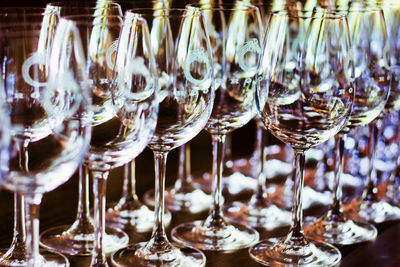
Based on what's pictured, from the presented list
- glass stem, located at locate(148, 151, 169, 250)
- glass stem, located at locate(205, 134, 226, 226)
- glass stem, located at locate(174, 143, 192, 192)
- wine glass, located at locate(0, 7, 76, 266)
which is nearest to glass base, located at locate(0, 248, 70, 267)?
wine glass, located at locate(0, 7, 76, 266)

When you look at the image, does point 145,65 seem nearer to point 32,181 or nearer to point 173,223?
point 32,181

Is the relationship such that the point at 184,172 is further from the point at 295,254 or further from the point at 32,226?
the point at 32,226

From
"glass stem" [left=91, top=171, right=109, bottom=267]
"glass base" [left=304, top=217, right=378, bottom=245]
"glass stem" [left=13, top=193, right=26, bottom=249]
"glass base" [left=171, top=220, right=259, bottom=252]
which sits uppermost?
"glass stem" [left=91, top=171, right=109, bottom=267]

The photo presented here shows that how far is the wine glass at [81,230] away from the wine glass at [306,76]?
7.9 inches

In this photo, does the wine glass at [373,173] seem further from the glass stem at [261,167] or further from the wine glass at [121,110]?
the wine glass at [121,110]

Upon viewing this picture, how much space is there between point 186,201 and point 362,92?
0.36 meters

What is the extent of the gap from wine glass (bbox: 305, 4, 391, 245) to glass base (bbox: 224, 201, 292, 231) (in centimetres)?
5

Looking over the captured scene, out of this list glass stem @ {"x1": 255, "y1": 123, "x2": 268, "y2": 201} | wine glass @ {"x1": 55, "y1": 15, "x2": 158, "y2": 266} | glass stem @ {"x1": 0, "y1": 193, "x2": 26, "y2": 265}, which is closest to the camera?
wine glass @ {"x1": 55, "y1": 15, "x2": 158, "y2": 266}

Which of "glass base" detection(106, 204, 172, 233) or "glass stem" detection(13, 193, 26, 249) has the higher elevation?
"glass stem" detection(13, 193, 26, 249)

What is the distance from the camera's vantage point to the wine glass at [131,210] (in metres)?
1.08

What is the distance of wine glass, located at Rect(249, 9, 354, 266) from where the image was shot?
892 mm

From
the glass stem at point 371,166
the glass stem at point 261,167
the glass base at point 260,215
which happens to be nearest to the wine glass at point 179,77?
the glass base at point 260,215

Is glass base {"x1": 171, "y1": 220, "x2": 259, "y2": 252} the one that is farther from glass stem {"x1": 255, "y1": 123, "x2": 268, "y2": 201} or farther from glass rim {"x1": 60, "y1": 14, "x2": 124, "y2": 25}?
glass rim {"x1": 60, "y1": 14, "x2": 124, "y2": 25}

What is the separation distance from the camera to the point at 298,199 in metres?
0.98
